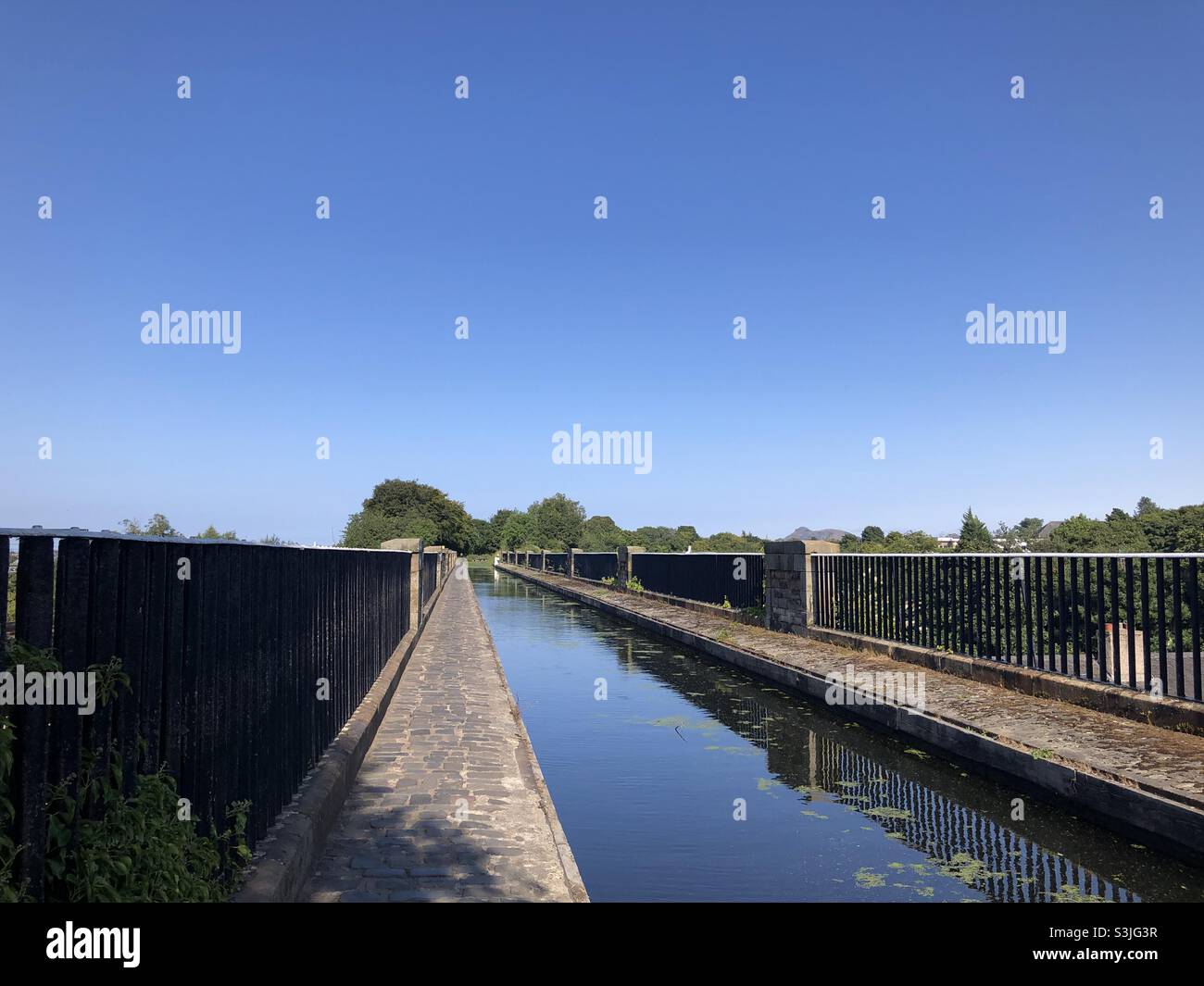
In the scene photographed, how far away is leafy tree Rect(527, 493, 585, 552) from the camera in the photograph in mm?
101938

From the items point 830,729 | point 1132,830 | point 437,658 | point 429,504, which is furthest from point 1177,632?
point 429,504

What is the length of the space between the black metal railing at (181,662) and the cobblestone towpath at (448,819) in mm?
537

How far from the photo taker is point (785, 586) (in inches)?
634

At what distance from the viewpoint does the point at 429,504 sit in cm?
9469

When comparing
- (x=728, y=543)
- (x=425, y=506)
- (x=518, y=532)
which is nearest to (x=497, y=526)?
(x=518, y=532)

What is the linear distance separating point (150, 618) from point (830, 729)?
25.5 ft

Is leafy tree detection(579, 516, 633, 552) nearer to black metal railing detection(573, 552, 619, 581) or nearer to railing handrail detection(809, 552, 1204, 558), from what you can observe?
black metal railing detection(573, 552, 619, 581)

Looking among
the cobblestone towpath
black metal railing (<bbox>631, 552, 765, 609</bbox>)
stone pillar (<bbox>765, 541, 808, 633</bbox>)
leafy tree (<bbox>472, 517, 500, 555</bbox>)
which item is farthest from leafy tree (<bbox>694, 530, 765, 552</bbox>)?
leafy tree (<bbox>472, 517, 500, 555</bbox>)

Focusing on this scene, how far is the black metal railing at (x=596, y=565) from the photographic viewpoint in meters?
36.1

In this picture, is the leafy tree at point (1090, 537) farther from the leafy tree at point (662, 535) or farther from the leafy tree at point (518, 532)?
the leafy tree at point (518, 532)

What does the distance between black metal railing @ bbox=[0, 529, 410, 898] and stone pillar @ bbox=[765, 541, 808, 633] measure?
1075 centimetres
